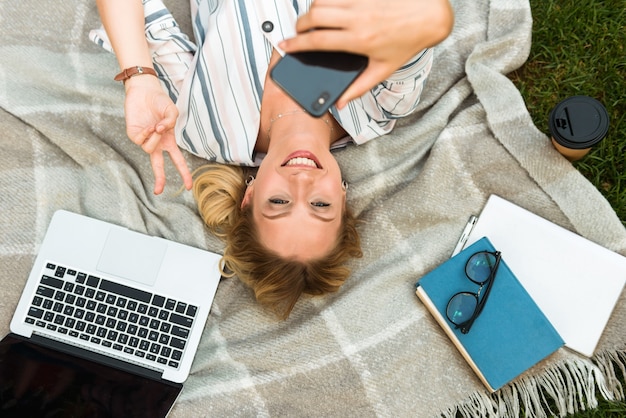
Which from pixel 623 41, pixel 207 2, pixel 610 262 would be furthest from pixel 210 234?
pixel 623 41

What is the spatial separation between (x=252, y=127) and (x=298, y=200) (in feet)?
1.41

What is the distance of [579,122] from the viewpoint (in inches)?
71.3

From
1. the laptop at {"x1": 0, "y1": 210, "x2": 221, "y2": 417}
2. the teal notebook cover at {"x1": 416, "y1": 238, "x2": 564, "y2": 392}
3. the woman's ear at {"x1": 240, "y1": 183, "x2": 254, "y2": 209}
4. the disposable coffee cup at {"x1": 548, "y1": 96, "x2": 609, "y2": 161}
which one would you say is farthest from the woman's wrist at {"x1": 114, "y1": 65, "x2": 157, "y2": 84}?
the disposable coffee cup at {"x1": 548, "y1": 96, "x2": 609, "y2": 161}

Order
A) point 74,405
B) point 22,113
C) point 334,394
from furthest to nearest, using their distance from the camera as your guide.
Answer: point 22,113 → point 334,394 → point 74,405

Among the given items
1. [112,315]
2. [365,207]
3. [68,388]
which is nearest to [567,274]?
[365,207]

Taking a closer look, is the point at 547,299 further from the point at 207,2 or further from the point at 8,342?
the point at 8,342

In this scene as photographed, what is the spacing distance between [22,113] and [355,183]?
1.15 meters

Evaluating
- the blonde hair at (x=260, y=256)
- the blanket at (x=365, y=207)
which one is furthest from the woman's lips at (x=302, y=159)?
the blanket at (x=365, y=207)

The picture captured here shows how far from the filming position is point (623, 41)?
6.85 ft

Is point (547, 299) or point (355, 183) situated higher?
point (355, 183)

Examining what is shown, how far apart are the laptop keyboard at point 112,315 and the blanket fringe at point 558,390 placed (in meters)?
0.89

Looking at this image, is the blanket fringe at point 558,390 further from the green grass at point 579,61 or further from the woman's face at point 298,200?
the woman's face at point 298,200

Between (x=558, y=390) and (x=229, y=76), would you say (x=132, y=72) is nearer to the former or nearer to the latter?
(x=229, y=76)

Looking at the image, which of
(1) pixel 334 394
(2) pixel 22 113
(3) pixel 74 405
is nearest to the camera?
(3) pixel 74 405
